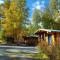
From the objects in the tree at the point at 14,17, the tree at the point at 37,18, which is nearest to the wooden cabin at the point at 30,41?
the tree at the point at 14,17

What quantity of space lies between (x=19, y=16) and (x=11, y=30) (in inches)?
143

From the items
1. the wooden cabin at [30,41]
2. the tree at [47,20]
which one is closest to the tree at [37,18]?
the tree at [47,20]

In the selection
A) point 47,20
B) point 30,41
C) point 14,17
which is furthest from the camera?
point 47,20

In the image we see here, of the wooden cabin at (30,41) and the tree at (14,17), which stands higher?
the tree at (14,17)

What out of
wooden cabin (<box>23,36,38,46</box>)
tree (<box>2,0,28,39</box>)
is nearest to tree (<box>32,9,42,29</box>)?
tree (<box>2,0,28,39</box>)

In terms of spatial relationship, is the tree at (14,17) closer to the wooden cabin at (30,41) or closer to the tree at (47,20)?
the wooden cabin at (30,41)

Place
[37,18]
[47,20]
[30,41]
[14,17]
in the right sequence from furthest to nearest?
[37,18] → [47,20] → [14,17] → [30,41]

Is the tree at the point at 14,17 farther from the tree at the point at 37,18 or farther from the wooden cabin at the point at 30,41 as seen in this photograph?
the tree at the point at 37,18

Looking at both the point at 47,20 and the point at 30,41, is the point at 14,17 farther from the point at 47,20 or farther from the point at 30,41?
the point at 47,20

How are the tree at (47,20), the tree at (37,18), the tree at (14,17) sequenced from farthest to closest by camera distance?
the tree at (37,18), the tree at (47,20), the tree at (14,17)

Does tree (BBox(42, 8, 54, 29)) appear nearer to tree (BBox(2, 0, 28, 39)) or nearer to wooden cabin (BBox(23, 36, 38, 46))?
tree (BBox(2, 0, 28, 39))

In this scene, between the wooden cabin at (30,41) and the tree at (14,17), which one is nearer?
the wooden cabin at (30,41)

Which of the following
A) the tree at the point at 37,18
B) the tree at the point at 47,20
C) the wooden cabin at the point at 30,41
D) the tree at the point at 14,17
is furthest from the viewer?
the tree at the point at 37,18

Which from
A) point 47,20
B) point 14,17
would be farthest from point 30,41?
point 47,20
